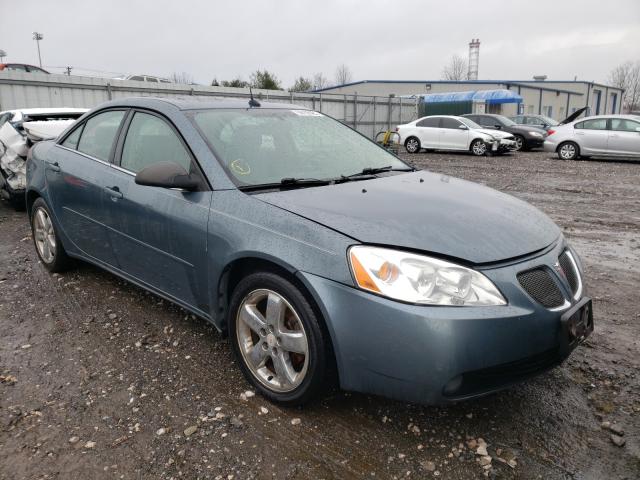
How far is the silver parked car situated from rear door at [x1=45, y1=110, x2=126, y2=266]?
16294 mm

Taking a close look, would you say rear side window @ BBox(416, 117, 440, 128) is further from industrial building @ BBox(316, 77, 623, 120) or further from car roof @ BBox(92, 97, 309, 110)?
industrial building @ BBox(316, 77, 623, 120)

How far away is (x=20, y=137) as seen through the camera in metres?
7.16

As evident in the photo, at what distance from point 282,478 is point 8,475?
1208mm

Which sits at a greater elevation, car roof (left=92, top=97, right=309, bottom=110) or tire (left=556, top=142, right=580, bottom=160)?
car roof (left=92, top=97, right=309, bottom=110)

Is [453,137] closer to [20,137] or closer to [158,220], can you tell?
[20,137]

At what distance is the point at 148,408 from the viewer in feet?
8.88

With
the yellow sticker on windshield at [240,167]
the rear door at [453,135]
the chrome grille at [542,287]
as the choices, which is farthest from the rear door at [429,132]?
the chrome grille at [542,287]

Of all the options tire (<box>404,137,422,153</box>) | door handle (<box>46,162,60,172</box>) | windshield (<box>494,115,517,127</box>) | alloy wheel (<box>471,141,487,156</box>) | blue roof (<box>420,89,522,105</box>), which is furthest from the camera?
blue roof (<box>420,89,522,105</box>)

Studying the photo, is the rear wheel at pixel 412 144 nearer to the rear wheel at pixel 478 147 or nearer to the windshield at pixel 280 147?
the rear wheel at pixel 478 147

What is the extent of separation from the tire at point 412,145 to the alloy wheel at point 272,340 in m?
17.7

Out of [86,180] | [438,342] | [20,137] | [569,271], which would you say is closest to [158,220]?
[86,180]

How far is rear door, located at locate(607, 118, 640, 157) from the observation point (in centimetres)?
1565

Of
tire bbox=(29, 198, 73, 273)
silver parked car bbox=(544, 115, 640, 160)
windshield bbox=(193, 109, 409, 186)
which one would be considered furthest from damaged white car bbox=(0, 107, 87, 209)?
silver parked car bbox=(544, 115, 640, 160)

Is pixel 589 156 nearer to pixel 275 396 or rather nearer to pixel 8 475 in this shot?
pixel 275 396
